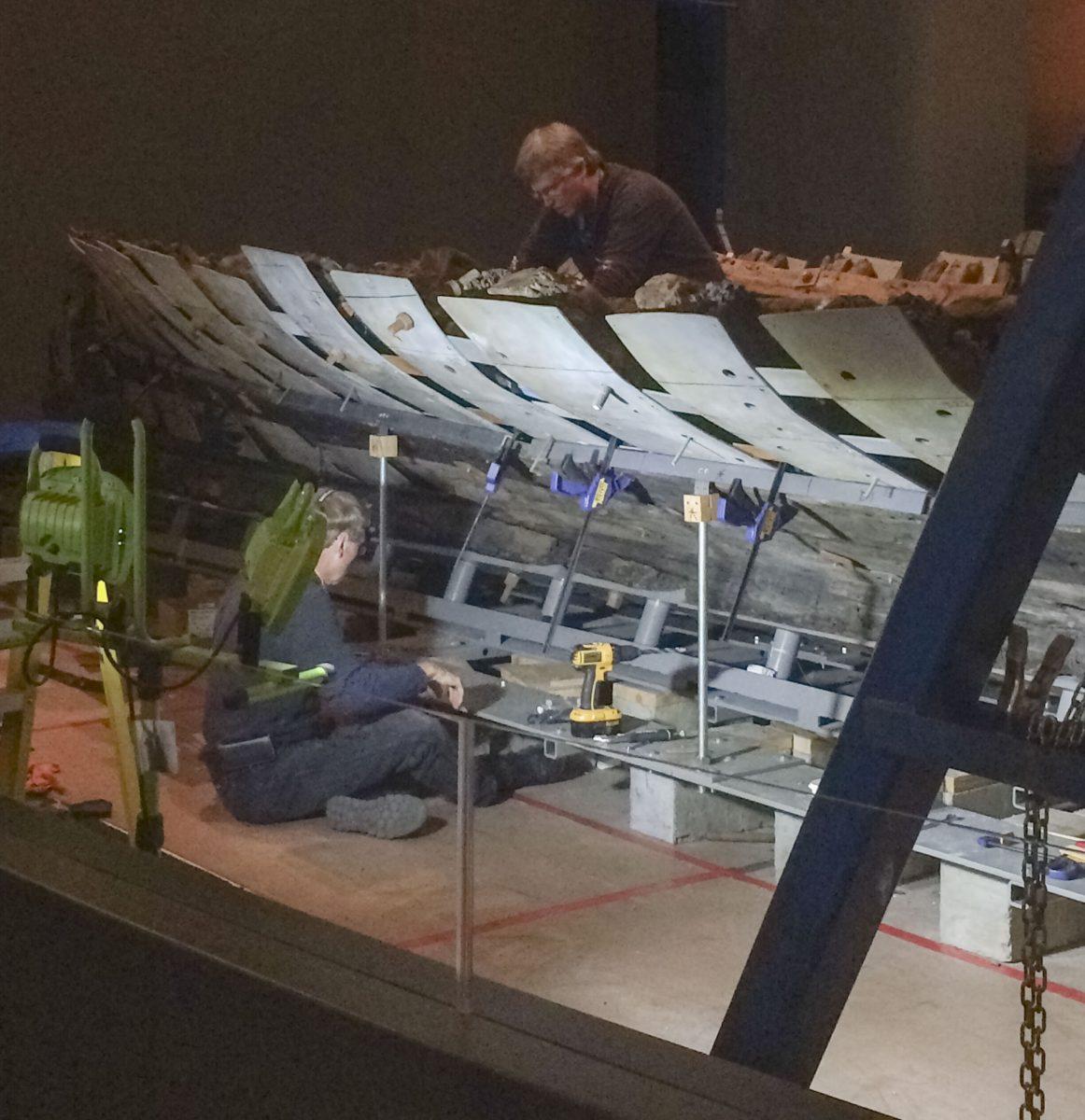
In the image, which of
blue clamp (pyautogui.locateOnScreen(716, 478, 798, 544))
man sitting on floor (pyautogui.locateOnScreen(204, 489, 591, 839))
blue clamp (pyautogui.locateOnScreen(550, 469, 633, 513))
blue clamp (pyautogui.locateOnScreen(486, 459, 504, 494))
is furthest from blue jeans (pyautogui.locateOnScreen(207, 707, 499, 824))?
blue clamp (pyautogui.locateOnScreen(486, 459, 504, 494))

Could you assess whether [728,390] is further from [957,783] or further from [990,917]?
[990,917]

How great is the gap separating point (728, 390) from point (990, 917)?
1.72 meters

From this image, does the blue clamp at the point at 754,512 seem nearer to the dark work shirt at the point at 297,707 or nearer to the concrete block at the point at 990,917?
the dark work shirt at the point at 297,707

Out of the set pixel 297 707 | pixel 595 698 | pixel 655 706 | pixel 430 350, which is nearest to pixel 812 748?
pixel 655 706

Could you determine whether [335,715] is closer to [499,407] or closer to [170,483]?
[499,407]

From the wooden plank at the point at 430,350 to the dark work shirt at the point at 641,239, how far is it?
1.55ft

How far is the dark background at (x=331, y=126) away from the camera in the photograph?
6.08 metres

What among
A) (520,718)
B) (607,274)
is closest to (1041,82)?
(607,274)

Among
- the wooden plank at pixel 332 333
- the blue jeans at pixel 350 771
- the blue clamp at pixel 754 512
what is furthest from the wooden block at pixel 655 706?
the blue jeans at pixel 350 771

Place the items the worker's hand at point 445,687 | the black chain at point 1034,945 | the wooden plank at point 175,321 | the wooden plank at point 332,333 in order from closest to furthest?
the black chain at point 1034,945 → the worker's hand at point 445,687 → the wooden plank at point 332,333 → the wooden plank at point 175,321

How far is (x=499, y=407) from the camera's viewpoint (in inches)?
189

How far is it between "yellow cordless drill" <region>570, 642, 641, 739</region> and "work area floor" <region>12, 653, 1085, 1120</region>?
1.25m

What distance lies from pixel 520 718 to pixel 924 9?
10.7ft

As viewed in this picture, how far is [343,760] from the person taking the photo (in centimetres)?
209
